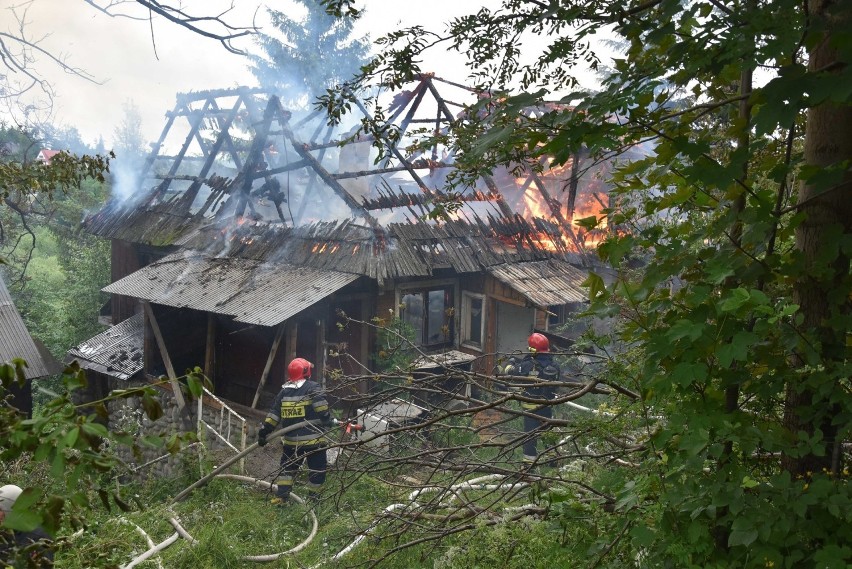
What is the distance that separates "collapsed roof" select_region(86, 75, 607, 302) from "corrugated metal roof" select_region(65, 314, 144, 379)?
1965 mm

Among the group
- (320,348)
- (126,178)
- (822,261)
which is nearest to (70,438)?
(822,261)

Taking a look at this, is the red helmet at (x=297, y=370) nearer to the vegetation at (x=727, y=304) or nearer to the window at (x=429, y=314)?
the window at (x=429, y=314)

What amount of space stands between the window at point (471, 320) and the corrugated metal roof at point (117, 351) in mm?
7156

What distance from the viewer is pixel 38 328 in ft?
63.9

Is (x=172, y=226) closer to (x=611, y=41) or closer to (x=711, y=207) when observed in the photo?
(x=711, y=207)

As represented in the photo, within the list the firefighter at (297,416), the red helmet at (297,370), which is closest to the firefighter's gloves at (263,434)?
the firefighter at (297,416)

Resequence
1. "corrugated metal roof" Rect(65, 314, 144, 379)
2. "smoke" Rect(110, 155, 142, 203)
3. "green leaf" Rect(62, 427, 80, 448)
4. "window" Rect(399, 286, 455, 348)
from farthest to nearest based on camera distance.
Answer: "smoke" Rect(110, 155, 142, 203) < "corrugated metal roof" Rect(65, 314, 144, 379) < "window" Rect(399, 286, 455, 348) < "green leaf" Rect(62, 427, 80, 448)

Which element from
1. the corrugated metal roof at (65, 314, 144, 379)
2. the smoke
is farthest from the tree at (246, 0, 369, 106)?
the corrugated metal roof at (65, 314, 144, 379)

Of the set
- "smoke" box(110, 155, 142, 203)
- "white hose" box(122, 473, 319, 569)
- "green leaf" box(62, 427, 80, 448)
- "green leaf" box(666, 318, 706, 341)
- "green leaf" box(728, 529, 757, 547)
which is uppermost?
"smoke" box(110, 155, 142, 203)

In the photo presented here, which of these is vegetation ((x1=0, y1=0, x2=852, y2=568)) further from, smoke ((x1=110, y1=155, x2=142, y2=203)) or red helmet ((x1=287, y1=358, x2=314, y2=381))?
smoke ((x1=110, y1=155, x2=142, y2=203))

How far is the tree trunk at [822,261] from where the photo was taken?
95.2 inches

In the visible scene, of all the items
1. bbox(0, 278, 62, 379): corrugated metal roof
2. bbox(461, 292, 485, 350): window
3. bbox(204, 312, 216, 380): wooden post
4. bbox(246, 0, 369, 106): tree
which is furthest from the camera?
bbox(246, 0, 369, 106): tree

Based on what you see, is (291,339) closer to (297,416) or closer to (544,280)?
(297,416)

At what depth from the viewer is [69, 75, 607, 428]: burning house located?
1217 cm
